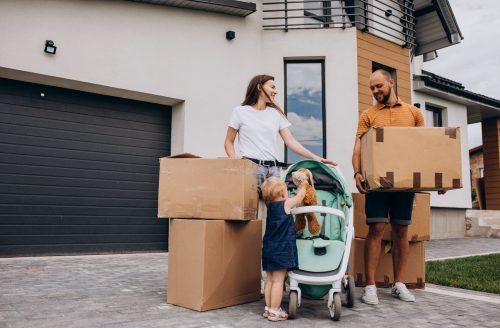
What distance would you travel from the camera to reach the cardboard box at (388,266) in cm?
482

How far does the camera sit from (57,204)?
728 centimetres

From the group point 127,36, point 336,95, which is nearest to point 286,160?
point 336,95

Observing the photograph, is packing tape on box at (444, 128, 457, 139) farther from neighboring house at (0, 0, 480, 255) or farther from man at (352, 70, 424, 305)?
neighboring house at (0, 0, 480, 255)

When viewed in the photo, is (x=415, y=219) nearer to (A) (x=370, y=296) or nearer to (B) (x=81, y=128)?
(A) (x=370, y=296)

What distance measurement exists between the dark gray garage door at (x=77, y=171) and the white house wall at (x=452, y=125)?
7.21 metres

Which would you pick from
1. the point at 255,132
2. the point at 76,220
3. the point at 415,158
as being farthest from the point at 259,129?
the point at 76,220

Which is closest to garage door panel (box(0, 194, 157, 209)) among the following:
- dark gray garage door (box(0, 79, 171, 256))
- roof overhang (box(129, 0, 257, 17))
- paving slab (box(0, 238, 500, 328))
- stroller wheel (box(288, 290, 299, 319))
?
dark gray garage door (box(0, 79, 171, 256))

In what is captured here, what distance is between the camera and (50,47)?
23.0 feet

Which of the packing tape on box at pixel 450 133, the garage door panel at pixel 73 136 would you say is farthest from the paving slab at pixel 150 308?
the garage door panel at pixel 73 136

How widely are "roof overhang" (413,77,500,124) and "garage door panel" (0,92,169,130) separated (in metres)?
6.74

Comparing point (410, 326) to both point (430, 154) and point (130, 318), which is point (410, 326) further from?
point (130, 318)

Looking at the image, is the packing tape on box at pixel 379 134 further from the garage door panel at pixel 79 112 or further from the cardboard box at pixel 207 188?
the garage door panel at pixel 79 112

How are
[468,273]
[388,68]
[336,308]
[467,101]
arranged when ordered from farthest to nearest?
[467,101] < [388,68] < [468,273] < [336,308]

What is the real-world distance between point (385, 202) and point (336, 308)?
1238mm
